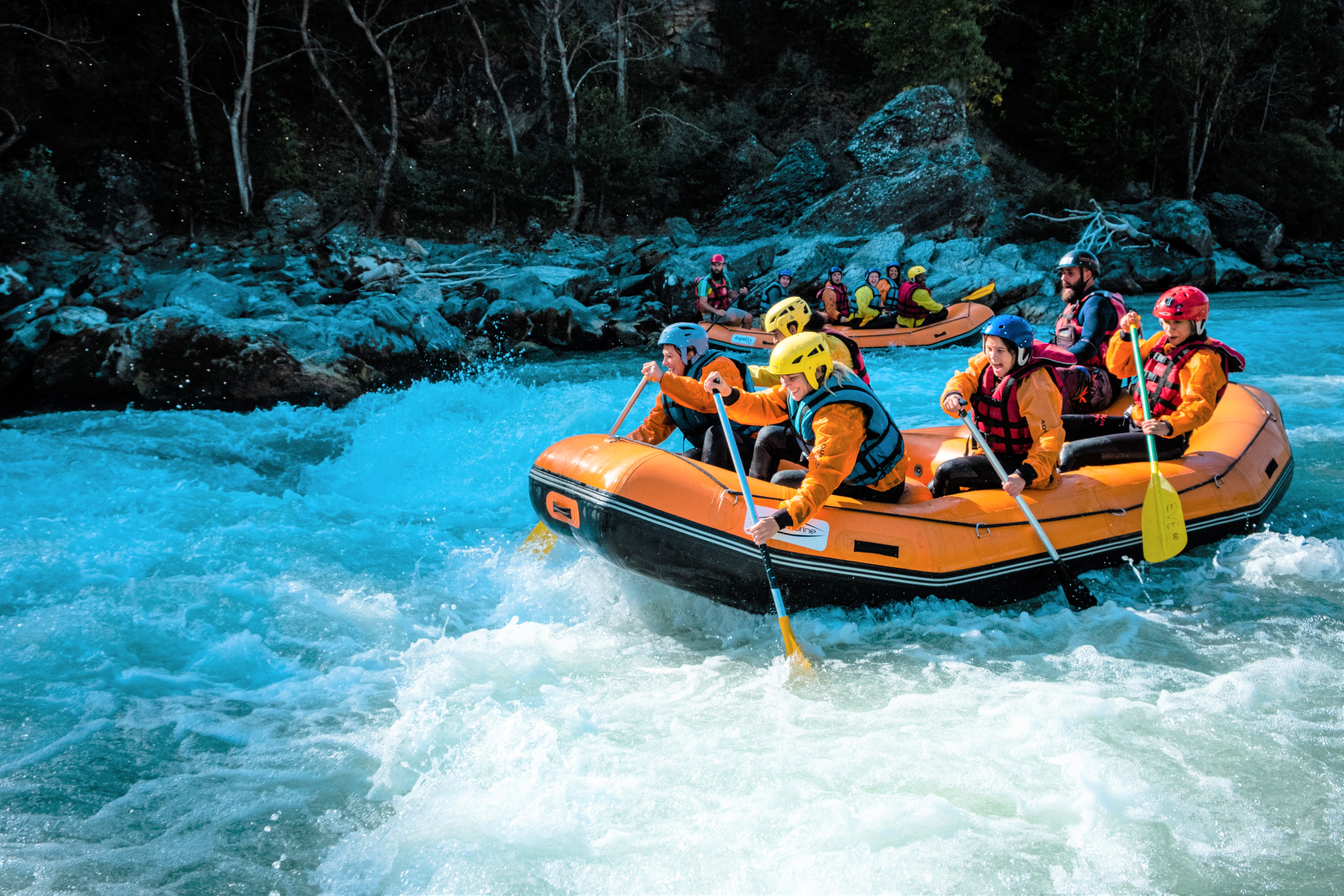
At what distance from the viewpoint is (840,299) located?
11.2 m

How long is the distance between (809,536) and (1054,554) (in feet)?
4.08

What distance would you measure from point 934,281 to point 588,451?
1155cm

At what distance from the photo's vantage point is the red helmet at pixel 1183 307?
14.6 feet

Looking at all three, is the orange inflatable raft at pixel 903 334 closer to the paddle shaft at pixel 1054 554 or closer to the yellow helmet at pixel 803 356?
the paddle shaft at pixel 1054 554

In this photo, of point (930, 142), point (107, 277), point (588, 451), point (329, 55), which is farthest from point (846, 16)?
point (588, 451)

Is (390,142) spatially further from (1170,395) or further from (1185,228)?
(1185,228)

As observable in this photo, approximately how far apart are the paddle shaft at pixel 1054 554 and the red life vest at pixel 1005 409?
0.52 feet

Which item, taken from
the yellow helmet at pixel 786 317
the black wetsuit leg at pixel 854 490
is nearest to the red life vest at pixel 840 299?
the yellow helmet at pixel 786 317

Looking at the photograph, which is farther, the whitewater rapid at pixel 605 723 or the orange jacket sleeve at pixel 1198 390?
the orange jacket sleeve at pixel 1198 390

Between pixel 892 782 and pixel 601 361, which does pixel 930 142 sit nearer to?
pixel 601 361

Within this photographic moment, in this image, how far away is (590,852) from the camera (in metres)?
2.62

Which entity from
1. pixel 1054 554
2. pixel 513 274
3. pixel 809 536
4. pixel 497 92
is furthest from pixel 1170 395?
pixel 497 92

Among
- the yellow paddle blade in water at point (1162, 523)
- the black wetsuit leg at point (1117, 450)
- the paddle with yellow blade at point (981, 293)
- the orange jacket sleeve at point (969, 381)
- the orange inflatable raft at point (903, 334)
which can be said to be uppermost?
the orange jacket sleeve at point (969, 381)

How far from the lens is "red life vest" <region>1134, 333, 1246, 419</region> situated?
4.50 meters
